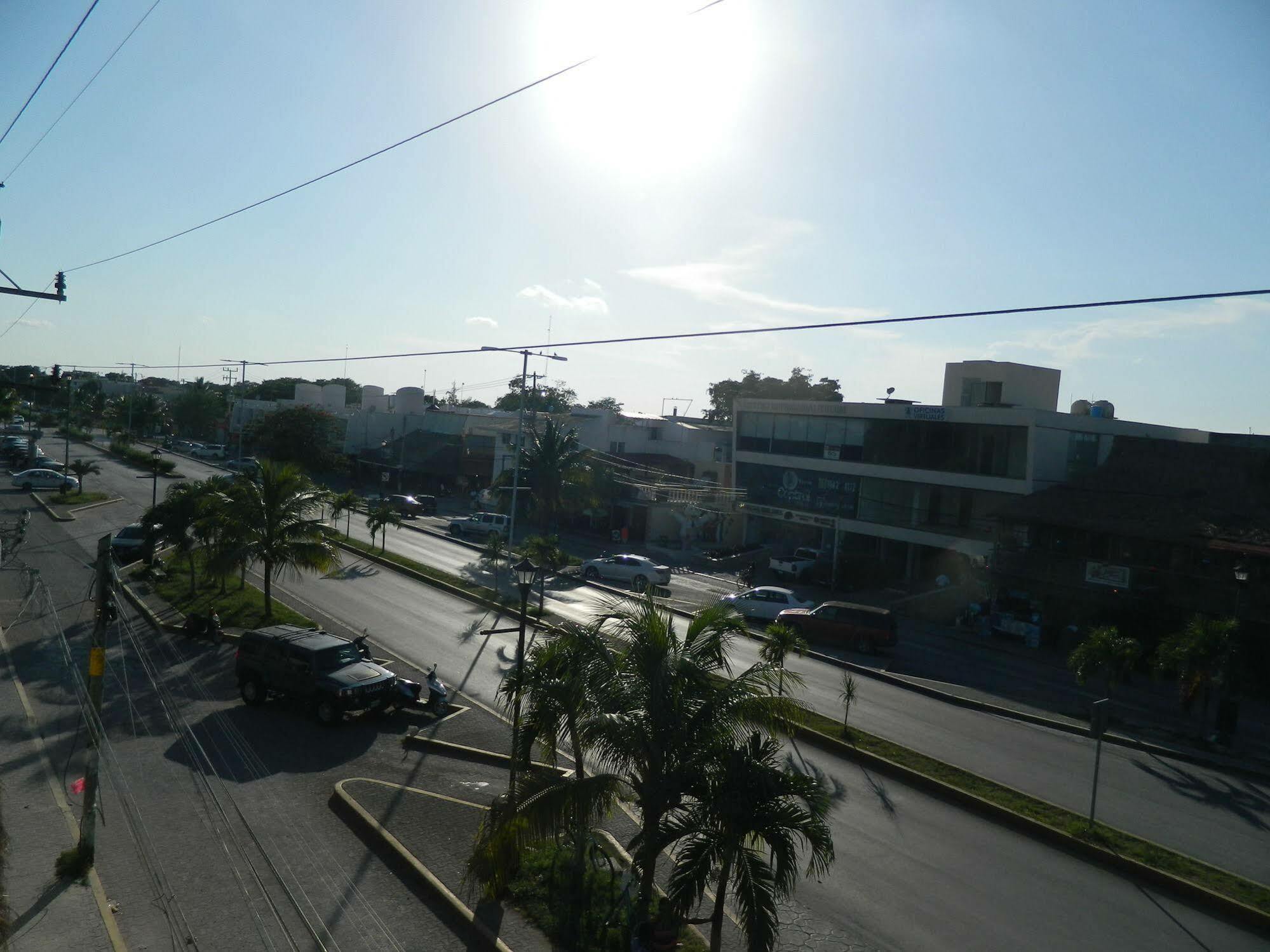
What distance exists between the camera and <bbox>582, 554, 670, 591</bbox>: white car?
37.3 meters

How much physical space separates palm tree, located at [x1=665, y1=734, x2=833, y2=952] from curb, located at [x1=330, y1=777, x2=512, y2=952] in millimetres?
2955

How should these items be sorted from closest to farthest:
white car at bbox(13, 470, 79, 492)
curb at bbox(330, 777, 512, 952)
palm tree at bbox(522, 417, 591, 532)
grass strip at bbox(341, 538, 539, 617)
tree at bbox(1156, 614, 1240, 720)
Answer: curb at bbox(330, 777, 512, 952) → tree at bbox(1156, 614, 1240, 720) → grass strip at bbox(341, 538, 539, 617) → palm tree at bbox(522, 417, 591, 532) → white car at bbox(13, 470, 79, 492)

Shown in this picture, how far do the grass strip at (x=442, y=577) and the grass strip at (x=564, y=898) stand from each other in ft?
53.5

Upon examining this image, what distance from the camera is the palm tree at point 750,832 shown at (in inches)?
291

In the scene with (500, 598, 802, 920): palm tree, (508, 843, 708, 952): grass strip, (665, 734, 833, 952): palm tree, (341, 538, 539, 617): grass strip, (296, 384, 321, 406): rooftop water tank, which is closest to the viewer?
(665, 734, 833, 952): palm tree

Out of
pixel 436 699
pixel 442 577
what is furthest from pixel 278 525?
pixel 442 577

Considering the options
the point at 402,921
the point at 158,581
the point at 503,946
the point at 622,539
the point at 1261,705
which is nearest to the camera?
the point at 503,946

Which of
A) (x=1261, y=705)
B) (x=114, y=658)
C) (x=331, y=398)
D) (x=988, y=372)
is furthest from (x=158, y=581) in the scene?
(x=331, y=398)

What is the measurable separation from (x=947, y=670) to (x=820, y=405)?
22205 mm

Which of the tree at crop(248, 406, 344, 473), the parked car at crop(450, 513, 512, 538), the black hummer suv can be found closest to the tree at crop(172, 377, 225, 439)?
the tree at crop(248, 406, 344, 473)

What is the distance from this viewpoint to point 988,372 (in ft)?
152

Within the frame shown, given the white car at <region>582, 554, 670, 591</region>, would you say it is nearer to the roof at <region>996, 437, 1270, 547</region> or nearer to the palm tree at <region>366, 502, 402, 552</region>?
the palm tree at <region>366, 502, 402, 552</region>

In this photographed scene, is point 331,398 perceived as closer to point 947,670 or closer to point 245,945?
point 947,670

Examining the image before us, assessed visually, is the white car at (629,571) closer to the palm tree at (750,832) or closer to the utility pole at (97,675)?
the utility pole at (97,675)
